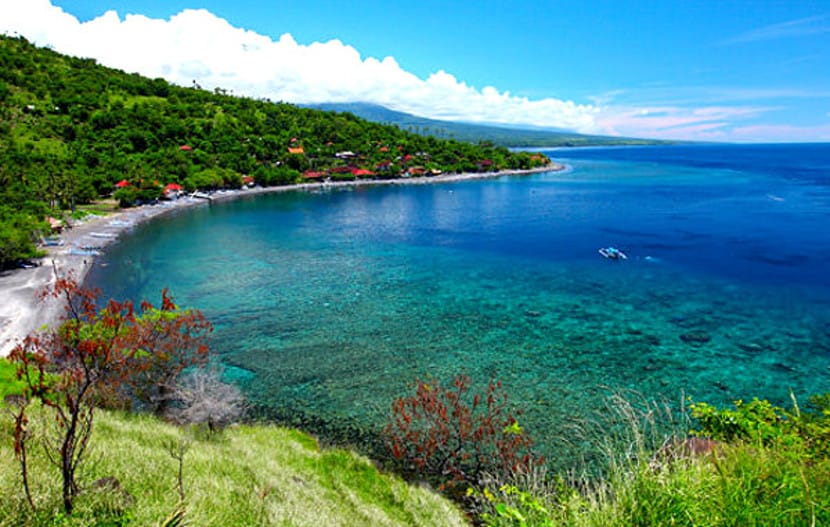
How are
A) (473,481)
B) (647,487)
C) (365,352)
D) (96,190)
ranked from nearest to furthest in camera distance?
(647,487) → (473,481) → (365,352) → (96,190)

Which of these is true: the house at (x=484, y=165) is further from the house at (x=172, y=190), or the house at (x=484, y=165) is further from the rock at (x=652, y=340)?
the rock at (x=652, y=340)

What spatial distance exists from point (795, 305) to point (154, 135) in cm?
13068

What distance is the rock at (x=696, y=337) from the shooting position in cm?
2991

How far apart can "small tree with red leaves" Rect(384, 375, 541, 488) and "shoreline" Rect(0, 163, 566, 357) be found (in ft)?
45.3

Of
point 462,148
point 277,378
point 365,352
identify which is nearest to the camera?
point 277,378

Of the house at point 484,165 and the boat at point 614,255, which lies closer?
the boat at point 614,255

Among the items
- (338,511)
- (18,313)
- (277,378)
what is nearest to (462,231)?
(277,378)

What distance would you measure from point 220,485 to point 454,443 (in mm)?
11321

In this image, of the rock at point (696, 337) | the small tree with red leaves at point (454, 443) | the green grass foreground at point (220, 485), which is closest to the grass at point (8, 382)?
the green grass foreground at point (220, 485)

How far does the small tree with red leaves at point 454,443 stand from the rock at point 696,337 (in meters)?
16.8

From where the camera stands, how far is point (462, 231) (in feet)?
230

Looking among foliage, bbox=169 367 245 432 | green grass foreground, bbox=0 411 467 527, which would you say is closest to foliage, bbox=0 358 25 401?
green grass foreground, bbox=0 411 467 527

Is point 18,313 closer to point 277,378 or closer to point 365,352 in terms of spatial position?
point 277,378

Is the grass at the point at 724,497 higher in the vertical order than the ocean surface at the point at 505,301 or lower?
higher
